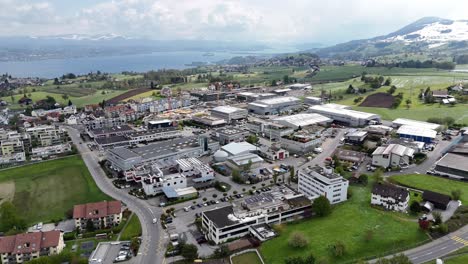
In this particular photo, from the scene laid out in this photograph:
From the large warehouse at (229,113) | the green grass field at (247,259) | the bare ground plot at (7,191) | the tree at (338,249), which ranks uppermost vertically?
the large warehouse at (229,113)

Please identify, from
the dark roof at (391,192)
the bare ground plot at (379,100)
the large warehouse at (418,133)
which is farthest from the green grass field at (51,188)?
the bare ground plot at (379,100)

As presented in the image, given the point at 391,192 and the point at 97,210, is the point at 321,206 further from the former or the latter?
the point at 97,210

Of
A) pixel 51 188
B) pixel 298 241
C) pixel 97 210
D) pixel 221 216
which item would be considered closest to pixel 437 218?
pixel 298 241

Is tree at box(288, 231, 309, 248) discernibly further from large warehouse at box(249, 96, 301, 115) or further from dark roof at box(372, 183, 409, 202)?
large warehouse at box(249, 96, 301, 115)

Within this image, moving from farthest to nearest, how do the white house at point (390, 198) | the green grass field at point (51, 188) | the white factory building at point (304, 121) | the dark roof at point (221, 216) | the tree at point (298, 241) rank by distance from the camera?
the white factory building at point (304, 121), the green grass field at point (51, 188), the white house at point (390, 198), the dark roof at point (221, 216), the tree at point (298, 241)

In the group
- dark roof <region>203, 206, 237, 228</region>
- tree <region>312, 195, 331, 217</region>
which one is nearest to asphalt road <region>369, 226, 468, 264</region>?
tree <region>312, 195, 331, 217</region>

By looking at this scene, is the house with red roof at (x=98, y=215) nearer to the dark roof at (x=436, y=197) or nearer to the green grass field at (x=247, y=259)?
the green grass field at (x=247, y=259)
